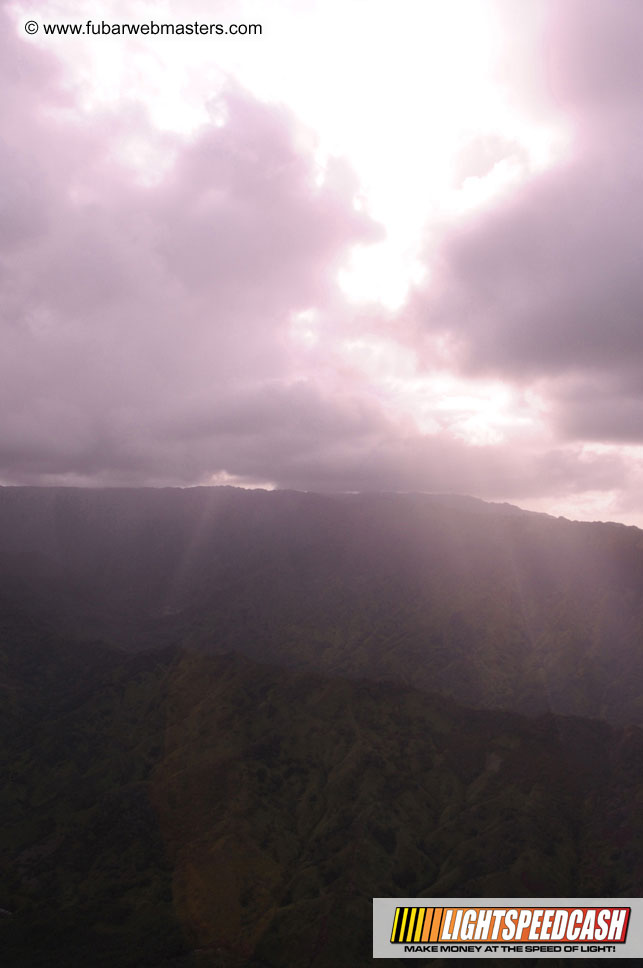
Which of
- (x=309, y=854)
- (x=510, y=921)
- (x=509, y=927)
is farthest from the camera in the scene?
(x=309, y=854)

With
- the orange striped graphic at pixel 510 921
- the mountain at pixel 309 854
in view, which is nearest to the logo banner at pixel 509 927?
the orange striped graphic at pixel 510 921

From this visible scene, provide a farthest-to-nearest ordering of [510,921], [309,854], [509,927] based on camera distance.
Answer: [309,854]
[509,927]
[510,921]

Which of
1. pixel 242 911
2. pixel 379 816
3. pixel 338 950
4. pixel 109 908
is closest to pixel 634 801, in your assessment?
pixel 379 816

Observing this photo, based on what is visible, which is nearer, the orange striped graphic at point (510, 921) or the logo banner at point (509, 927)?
the orange striped graphic at point (510, 921)

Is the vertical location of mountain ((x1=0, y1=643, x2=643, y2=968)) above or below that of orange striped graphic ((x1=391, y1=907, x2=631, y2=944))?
below

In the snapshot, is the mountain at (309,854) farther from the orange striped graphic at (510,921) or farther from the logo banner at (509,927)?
the orange striped graphic at (510,921)

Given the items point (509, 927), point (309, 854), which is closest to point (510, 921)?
point (509, 927)

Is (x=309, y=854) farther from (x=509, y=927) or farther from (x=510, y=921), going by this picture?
(x=510, y=921)

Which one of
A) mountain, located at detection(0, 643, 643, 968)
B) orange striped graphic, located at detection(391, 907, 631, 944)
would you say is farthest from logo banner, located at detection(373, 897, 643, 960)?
mountain, located at detection(0, 643, 643, 968)

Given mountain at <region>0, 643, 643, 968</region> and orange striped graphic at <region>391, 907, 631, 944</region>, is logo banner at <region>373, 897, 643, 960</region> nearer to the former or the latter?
orange striped graphic at <region>391, 907, 631, 944</region>

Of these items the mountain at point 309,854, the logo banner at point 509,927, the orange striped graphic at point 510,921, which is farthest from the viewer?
the mountain at point 309,854

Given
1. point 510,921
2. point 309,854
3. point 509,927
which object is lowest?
point 309,854
